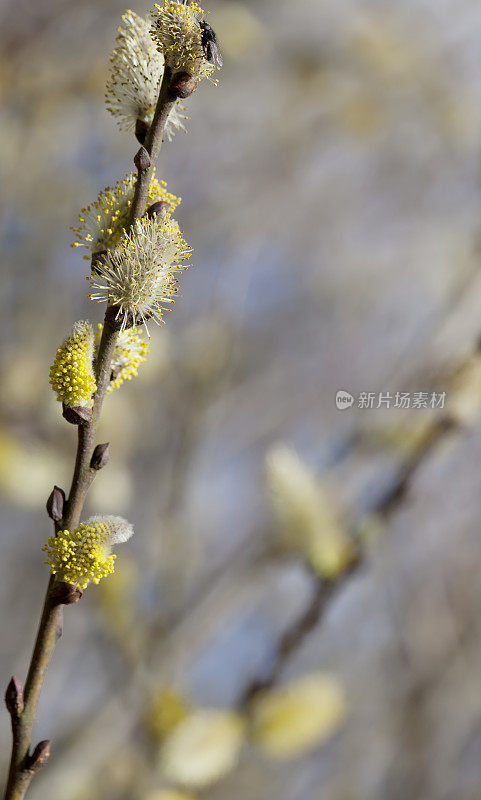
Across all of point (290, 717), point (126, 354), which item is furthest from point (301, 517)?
point (126, 354)

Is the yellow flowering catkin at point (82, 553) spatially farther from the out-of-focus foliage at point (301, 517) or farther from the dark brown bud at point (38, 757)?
the out-of-focus foliage at point (301, 517)

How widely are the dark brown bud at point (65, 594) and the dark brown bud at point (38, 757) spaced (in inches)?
1.8

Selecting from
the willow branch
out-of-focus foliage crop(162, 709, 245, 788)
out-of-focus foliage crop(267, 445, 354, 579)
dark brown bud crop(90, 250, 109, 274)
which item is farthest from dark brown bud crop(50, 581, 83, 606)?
out-of-focus foliage crop(162, 709, 245, 788)

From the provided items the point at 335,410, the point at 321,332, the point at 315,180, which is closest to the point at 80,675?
the point at 335,410

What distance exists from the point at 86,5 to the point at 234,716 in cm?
90

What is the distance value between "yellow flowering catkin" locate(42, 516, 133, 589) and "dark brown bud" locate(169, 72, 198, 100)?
14 cm

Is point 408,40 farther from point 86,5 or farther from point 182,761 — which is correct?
point 182,761

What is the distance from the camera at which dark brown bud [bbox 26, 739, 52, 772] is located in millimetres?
199

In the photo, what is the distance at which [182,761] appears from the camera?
0.57 meters

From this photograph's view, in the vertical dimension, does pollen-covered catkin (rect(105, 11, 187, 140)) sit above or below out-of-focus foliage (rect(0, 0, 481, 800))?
below

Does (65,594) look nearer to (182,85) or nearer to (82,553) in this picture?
(82,553)

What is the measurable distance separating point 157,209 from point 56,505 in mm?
Answer: 97

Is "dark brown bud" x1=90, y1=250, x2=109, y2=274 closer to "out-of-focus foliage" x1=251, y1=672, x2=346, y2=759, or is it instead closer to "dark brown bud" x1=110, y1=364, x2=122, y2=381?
"dark brown bud" x1=110, y1=364, x2=122, y2=381

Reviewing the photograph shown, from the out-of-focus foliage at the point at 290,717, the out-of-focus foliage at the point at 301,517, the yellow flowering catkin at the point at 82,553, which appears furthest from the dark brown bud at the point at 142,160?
the out-of-focus foliage at the point at 290,717
